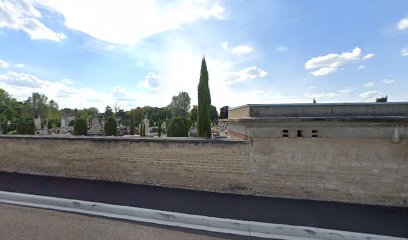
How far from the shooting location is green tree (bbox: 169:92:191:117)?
68000mm

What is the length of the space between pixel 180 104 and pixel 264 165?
64.1 meters

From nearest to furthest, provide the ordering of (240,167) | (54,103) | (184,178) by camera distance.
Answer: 1. (240,167)
2. (184,178)
3. (54,103)

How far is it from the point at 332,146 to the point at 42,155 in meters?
8.28

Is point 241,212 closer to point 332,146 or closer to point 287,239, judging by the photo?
point 287,239

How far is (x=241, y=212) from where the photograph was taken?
530 centimetres

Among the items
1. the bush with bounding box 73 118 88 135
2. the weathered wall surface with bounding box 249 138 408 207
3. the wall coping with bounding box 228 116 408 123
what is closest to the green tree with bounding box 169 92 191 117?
the bush with bounding box 73 118 88 135

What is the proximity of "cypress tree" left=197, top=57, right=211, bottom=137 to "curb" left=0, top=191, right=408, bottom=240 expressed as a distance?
22.0 feet

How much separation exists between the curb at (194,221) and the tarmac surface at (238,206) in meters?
0.22

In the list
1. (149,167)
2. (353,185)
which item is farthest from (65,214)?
(353,185)

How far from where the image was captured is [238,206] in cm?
558

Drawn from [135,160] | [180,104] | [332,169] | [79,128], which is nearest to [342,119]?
[332,169]

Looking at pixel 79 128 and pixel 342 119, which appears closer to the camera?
pixel 342 119

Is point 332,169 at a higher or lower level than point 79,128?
lower

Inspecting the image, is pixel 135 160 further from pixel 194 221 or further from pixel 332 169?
pixel 332 169
